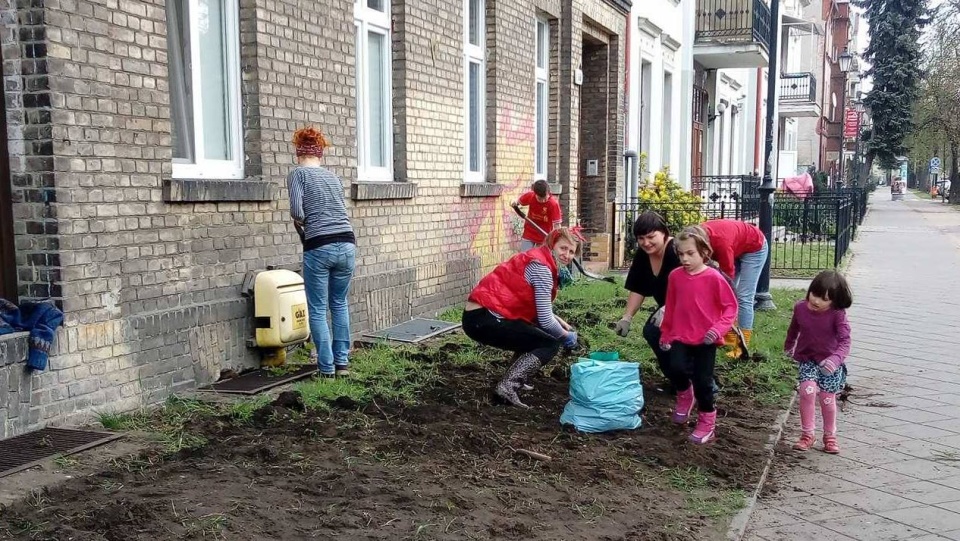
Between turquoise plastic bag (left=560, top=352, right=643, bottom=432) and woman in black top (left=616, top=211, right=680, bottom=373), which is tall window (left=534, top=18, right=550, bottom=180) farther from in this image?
turquoise plastic bag (left=560, top=352, right=643, bottom=432)

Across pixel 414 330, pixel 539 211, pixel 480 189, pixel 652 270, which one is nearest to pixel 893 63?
pixel 539 211

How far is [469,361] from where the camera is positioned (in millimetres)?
7039

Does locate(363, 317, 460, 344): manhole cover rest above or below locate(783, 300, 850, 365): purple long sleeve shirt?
below

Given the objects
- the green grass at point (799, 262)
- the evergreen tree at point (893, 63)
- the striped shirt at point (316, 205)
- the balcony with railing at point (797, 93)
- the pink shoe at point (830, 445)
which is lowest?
the pink shoe at point (830, 445)

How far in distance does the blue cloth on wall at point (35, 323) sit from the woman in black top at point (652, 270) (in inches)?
134

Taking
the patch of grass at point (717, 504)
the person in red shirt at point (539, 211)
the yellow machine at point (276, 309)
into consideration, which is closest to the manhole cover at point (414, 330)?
the yellow machine at point (276, 309)

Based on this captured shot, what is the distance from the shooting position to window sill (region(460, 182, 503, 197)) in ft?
32.8

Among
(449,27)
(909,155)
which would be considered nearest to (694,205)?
(449,27)

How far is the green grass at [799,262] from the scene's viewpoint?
1421 centimetres

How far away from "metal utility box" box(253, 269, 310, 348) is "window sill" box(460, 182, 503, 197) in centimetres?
389

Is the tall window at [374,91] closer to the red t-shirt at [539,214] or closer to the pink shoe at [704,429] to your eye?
the red t-shirt at [539,214]

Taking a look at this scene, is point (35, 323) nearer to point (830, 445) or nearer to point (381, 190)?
point (381, 190)

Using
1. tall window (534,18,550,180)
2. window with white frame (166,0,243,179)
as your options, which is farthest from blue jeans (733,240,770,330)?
tall window (534,18,550,180)

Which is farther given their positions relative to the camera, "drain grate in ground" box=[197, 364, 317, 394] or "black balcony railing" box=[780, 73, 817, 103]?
"black balcony railing" box=[780, 73, 817, 103]
